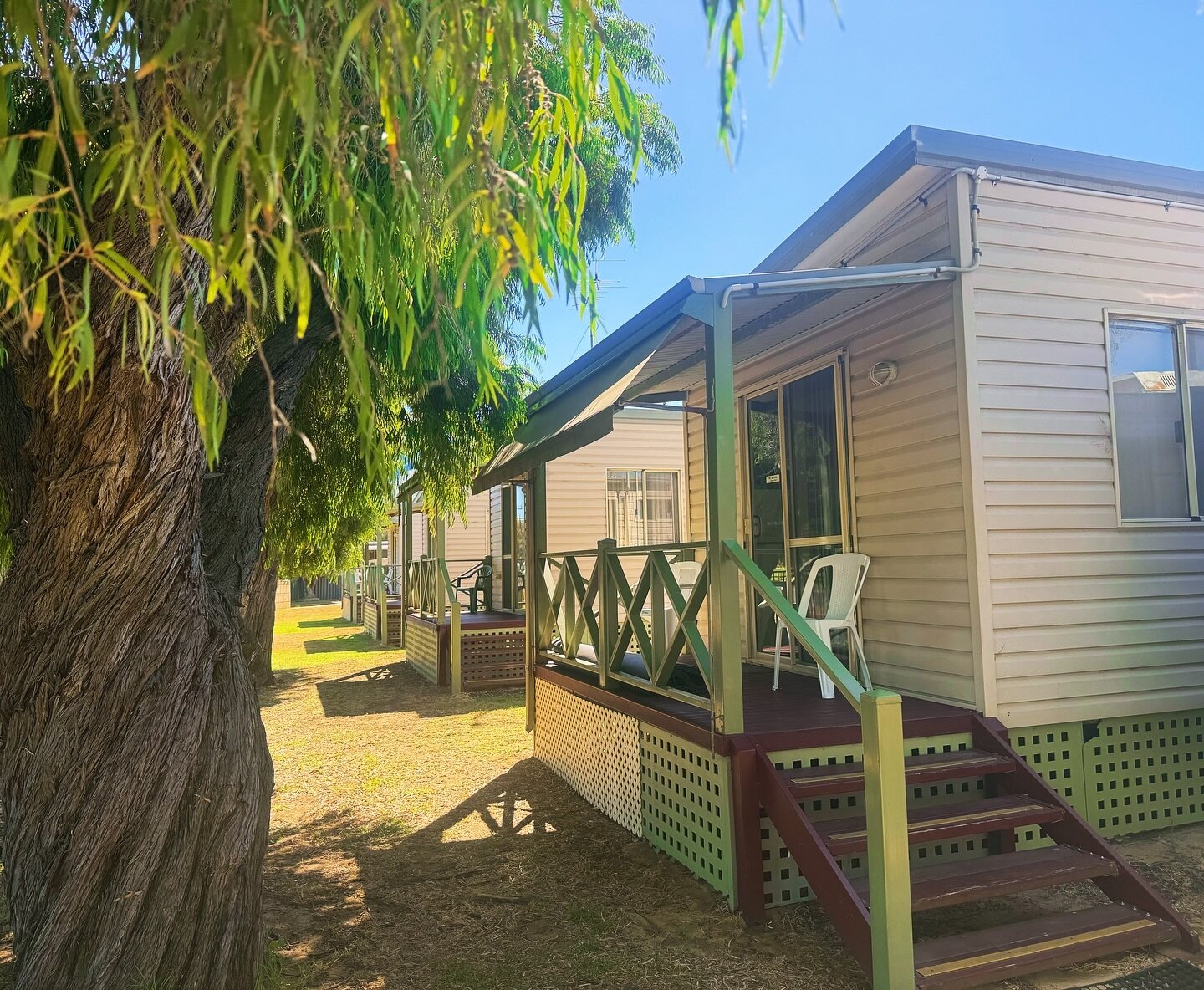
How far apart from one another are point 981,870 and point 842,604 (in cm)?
202

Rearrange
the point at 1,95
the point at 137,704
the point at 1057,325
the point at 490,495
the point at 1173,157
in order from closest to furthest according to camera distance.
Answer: the point at 1,95 → the point at 137,704 → the point at 1057,325 → the point at 1173,157 → the point at 490,495

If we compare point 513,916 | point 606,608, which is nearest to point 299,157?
point 513,916

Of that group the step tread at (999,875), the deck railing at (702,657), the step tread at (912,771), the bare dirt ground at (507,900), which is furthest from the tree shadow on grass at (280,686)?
the step tread at (999,875)

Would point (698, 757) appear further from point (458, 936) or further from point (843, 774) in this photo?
point (458, 936)

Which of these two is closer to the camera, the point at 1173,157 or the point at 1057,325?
the point at 1057,325

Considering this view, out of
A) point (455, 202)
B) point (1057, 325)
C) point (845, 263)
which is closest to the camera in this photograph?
point (455, 202)

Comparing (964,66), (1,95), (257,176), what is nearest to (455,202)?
(257,176)

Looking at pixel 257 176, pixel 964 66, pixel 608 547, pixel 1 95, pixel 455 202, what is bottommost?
pixel 608 547

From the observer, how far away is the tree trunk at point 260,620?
31.5 ft

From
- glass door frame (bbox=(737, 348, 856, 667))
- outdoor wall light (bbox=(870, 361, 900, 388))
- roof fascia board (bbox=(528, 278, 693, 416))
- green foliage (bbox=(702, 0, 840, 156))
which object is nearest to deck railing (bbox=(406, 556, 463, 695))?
roof fascia board (bbox=(528, 278, 693, 416))

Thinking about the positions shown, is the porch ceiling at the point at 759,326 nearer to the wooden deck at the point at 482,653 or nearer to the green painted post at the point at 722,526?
the green painted post at the point at 722,526

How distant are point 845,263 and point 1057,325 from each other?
1.44 meters

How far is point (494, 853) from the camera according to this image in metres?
4.55

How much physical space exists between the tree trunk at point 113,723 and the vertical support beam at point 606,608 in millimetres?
2876
